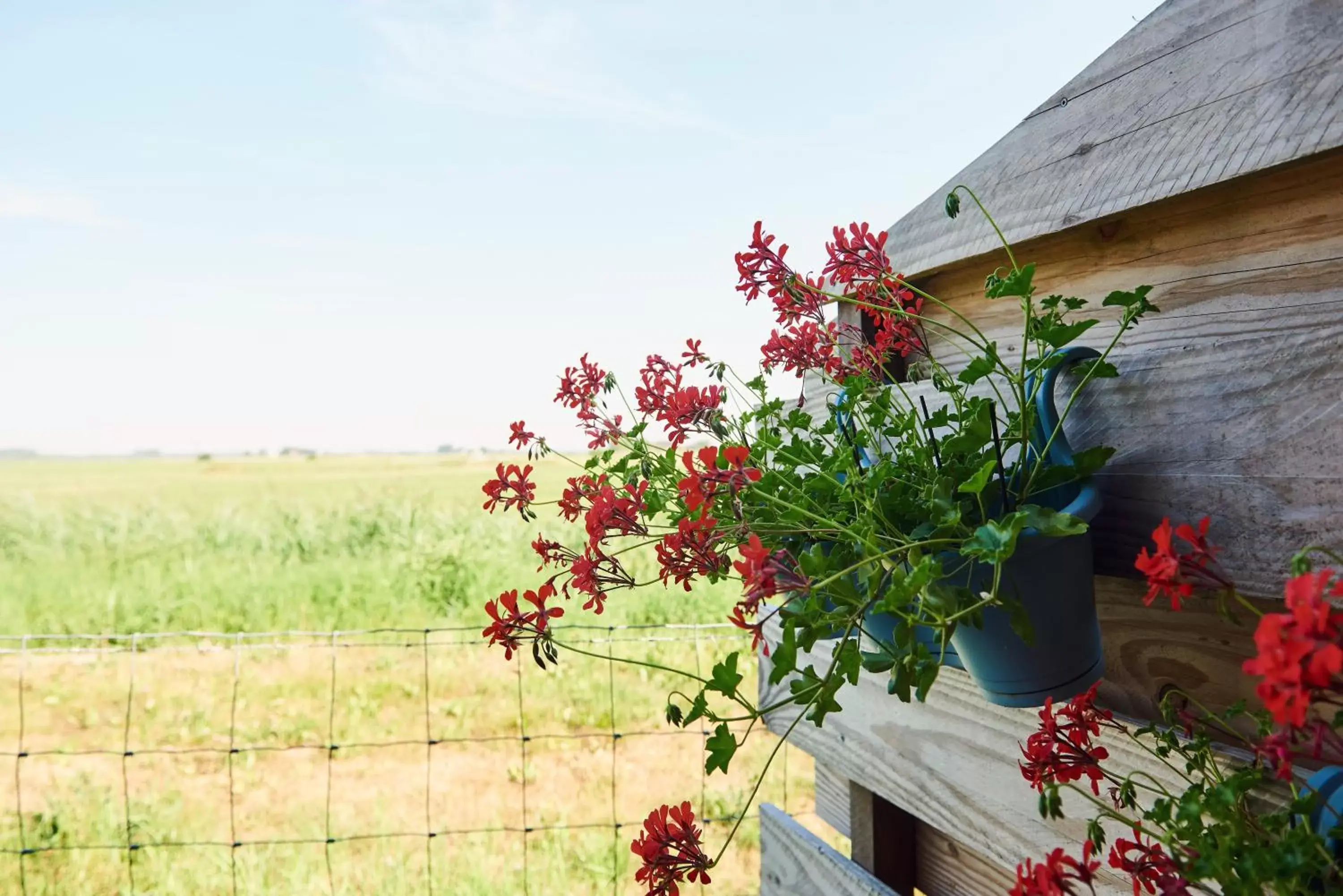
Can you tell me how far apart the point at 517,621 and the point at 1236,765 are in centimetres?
49

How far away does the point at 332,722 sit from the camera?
3596 mm

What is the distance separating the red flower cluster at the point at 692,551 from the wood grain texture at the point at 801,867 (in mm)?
524

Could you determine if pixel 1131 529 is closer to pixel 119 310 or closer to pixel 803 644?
pixel 803 644

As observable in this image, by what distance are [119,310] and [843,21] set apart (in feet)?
63.4

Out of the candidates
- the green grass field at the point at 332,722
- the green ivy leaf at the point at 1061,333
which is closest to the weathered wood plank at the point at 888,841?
the green ivy leaf at the point at 1061,333

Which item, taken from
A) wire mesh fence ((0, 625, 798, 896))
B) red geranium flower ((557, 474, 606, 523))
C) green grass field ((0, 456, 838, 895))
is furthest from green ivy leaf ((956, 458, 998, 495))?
wire mesh fence ((0, 625, 798, 896))

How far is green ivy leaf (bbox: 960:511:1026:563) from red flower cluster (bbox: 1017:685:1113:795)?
0.42ft

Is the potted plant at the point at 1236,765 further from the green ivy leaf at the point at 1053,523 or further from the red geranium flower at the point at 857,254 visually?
the red geranium flower at the point at 857,254

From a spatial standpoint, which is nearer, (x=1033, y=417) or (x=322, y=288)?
(x=1033, y=417)

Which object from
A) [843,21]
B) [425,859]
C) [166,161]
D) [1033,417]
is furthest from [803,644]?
[166,161]

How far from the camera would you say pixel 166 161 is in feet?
52.7

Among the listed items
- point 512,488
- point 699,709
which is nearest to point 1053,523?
point 699,709

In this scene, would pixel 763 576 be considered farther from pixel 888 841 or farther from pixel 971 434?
pixel 888 841

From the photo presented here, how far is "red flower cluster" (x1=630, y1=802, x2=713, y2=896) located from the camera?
656 millimetres
